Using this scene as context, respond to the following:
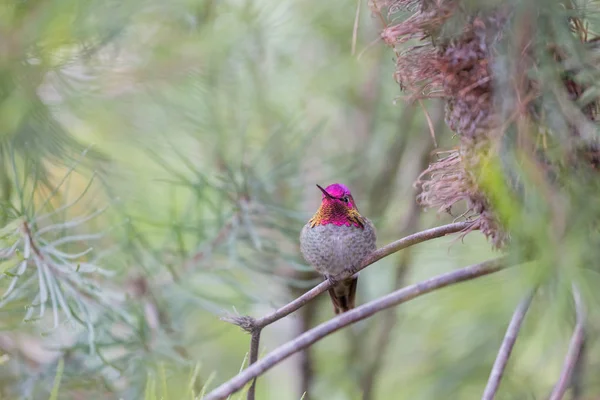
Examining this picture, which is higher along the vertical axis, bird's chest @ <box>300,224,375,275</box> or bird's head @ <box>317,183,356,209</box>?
bird's head @ <box>317,183,356,209</box>

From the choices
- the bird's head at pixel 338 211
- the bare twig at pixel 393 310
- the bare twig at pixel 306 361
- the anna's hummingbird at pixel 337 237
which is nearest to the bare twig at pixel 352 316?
the anna's hummingbird at pixel 337 237

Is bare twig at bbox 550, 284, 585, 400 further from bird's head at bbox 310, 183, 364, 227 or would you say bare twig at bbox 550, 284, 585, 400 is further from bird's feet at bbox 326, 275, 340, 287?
bird's head at bbox 310, 183, 364, 227

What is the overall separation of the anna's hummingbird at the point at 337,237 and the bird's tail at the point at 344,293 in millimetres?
Answer: 15

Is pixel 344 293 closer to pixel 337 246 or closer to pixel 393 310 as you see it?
pixel 337 246

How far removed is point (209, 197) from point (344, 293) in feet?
2.42

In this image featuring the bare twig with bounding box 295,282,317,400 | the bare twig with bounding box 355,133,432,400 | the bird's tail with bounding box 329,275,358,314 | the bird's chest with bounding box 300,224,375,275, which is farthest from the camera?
the bare twig with bounding box 295,282,317,400

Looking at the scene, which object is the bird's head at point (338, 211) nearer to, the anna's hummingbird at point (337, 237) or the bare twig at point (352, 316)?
the anna's hummingbird at point (337, 237)

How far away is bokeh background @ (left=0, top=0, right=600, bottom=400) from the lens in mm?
1377

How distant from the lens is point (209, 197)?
242 centimetres

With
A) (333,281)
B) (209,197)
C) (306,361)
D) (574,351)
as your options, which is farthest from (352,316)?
(306,361)

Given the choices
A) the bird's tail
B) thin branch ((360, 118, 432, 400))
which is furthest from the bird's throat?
thin branch ((360, 118, 432, 400))

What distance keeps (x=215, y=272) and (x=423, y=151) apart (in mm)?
779

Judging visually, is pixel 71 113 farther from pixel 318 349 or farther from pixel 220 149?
pixel 318 349

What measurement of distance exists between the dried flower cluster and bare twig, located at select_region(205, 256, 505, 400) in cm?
15
